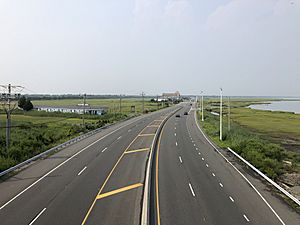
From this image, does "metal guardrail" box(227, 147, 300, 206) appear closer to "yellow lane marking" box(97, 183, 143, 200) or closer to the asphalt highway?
the asphalt highway

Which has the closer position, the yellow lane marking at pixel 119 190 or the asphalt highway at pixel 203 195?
the asphalt highway at pixel 203 195

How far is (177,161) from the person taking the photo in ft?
109

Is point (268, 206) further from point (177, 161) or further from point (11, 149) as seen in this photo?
point (11, 149)

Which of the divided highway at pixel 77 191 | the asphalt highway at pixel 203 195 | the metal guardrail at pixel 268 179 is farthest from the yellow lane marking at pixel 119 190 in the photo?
the metal guardrail at pixel 268 179

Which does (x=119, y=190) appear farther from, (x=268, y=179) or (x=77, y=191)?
(x=268, y=179)

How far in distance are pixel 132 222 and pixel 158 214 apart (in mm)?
2154

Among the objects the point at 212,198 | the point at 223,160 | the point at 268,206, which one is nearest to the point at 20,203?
the point at 212,198

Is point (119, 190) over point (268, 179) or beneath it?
over

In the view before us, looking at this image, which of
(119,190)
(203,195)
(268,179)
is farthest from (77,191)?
(268,179)

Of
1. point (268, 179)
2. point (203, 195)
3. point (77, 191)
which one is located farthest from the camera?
point (268, 179)

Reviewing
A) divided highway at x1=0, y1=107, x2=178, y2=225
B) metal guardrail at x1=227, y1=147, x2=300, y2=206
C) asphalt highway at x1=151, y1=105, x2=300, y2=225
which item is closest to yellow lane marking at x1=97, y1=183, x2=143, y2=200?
divided highway at x1=0, y1=107, x2=178, y2=225

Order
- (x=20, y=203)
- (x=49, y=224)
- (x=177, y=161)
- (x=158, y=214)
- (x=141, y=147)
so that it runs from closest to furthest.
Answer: (x=49, y=224), (x=158, y=214), (x=20, y=203), (x=177, y=161), (x=141, y=147)

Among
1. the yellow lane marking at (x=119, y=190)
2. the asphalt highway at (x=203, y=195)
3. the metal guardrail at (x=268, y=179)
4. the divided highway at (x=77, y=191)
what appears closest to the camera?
the divided highway at (x=77, y=191)

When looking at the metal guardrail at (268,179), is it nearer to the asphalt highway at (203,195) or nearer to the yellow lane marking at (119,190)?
the asphalt highway at (203,195)
